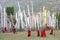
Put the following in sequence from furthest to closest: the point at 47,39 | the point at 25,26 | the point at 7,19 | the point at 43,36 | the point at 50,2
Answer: the point at 50,2, the point at 7,19, the point at 25,26, the point at 43,36, the point at 47,39

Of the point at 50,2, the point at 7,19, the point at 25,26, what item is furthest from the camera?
the point at 50,2

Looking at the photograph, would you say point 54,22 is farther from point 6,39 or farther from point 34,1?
point 34,1

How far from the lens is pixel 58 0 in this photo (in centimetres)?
6719

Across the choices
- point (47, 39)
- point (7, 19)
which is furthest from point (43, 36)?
point (7, 19)

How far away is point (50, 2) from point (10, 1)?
1006cm

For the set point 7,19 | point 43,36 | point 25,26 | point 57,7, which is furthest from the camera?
point 57,7

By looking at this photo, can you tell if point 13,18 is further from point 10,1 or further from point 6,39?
point 10,1

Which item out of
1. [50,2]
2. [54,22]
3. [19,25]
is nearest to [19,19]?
[19,25]

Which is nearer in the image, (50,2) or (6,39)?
(6,39)

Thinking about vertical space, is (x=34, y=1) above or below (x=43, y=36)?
above

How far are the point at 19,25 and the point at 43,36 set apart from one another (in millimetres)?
12699

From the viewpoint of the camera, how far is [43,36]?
20094mm

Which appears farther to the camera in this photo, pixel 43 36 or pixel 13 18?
pixel 13 18

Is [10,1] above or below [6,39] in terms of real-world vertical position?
above
